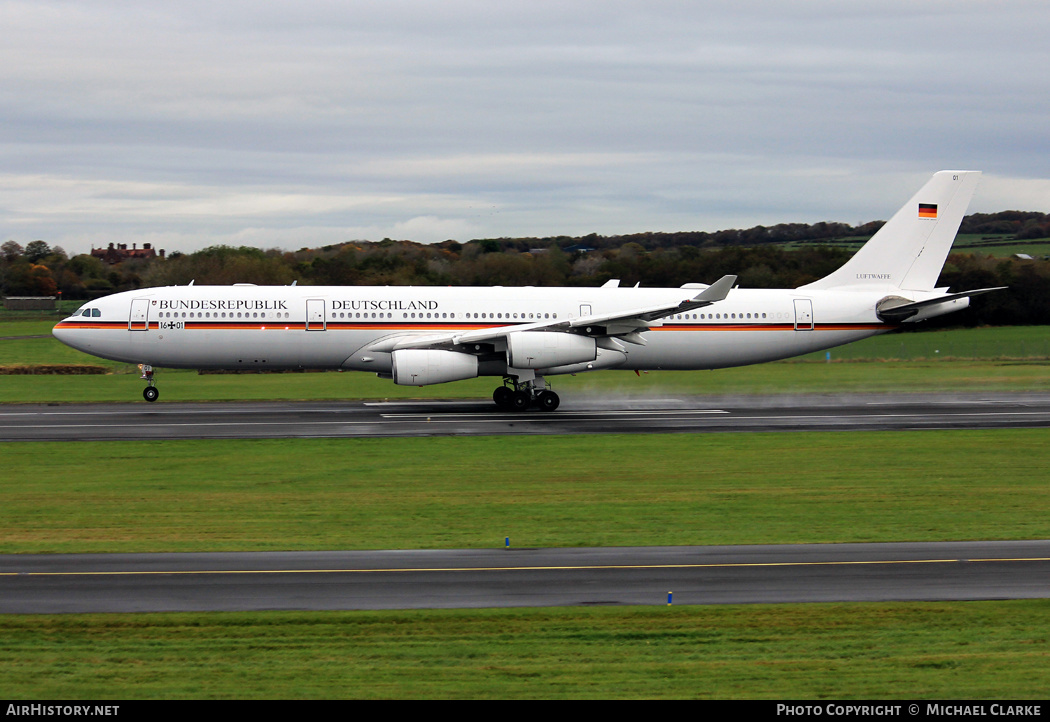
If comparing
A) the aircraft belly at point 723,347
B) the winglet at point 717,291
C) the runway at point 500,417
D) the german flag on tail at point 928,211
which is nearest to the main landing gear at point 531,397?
the runway at point 500,417

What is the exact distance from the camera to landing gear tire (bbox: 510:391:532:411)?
37062 millimetres

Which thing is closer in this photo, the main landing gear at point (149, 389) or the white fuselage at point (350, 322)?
the white fuselage at point (350, 322)

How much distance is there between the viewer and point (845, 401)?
1594 inches

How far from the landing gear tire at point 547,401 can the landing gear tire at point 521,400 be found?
329 millimetres

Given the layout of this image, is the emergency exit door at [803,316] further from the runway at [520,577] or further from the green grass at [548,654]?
the green grass at [548,654]

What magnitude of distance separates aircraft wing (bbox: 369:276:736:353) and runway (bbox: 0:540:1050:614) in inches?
753

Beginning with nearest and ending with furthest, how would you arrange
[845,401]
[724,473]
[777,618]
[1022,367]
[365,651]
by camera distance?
[365,651], [777,618], [724,473], [845,401], [1022,367]

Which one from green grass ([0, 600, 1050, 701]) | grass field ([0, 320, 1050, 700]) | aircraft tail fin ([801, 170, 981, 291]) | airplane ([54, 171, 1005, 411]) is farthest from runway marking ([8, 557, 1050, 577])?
aircraft tail fin ([801, 170, 981, 291])

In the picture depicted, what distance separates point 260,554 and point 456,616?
4.67 m

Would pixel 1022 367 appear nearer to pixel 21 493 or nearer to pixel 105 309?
pixel 105 309

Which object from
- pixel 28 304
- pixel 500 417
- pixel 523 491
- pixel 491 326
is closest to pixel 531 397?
pixel 500 417

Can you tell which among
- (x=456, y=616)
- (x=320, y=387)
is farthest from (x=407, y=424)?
(x=456, y=616)

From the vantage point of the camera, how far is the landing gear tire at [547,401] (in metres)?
36.8

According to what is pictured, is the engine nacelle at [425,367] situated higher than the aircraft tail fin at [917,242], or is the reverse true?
the aircraft tail fin at [917,242]
